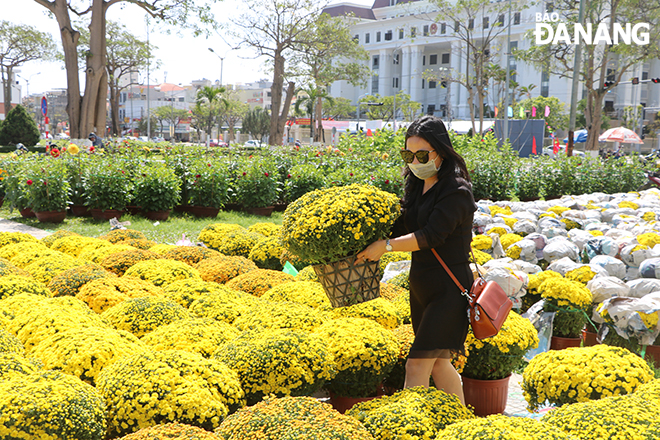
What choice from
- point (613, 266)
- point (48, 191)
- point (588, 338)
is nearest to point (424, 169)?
point (588, 338)

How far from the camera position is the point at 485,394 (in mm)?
3531

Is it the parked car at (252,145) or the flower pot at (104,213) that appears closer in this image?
the flower pot at (104,213)

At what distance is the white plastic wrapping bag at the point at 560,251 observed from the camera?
19.9 feet

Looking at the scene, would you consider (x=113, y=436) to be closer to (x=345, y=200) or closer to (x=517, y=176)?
(x=345, y=200)

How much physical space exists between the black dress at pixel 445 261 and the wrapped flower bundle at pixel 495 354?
773 mm

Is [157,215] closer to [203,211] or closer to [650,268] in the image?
[203,211]

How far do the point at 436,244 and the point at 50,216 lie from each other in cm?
968

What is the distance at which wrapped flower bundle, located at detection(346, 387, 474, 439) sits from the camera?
2346 mm

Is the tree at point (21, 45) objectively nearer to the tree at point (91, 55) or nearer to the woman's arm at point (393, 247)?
the tree at point (91, 55)

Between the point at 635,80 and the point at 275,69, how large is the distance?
703 inches

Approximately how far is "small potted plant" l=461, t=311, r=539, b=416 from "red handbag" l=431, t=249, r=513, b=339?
2.67 feet

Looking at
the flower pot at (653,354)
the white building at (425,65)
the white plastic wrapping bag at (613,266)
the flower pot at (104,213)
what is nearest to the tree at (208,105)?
the white building at (425,65)

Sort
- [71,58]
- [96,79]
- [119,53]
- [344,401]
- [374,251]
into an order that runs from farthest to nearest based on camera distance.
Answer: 1. [119,53]
2. [96,79]
3. [71,58]
4. [344,401]
5. [374,251]

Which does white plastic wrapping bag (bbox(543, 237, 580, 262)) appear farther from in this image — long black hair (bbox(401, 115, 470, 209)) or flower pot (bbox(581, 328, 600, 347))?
long black hair (bbox(401, 115, 470, 209))
